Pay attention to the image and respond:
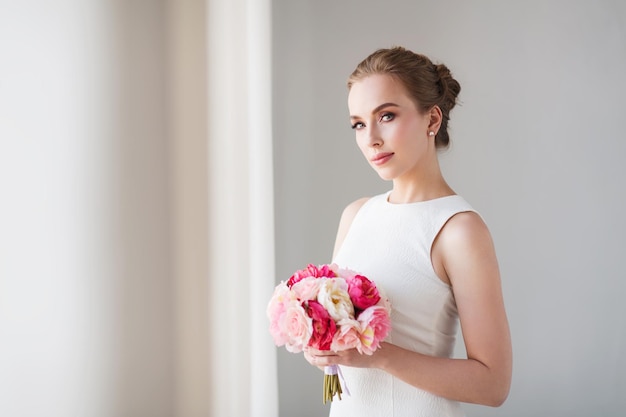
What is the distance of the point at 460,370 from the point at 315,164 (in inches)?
74.0

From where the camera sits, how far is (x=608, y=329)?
3.24 metres

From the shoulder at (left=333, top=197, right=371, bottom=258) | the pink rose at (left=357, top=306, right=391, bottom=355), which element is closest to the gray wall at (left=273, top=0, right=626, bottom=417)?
the shoulder at (left=333, top=197, right=371, bottom=258)

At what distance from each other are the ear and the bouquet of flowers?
513 millimetres

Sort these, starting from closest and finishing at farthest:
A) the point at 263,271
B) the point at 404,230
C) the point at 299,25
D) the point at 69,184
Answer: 1. the point at 404,230
2. the point at 69,184
3. the point at 263,271
4. the point at 299,25

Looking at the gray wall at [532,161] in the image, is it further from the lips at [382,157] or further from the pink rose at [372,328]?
the pink rose at [372,328]

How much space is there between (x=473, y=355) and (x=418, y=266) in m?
0.26

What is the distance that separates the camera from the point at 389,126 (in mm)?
1693

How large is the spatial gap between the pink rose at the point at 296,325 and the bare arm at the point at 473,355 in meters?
0.08

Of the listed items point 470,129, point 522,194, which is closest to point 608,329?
point 522,194

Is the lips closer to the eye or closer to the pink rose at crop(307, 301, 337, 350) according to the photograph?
the eye

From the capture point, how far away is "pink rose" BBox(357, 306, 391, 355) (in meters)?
1.42

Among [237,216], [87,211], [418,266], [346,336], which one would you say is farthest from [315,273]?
[237,216]

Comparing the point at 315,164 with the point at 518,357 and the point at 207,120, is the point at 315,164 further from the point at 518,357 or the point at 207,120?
the point at 518,357

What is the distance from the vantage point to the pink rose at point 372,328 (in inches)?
56.0
